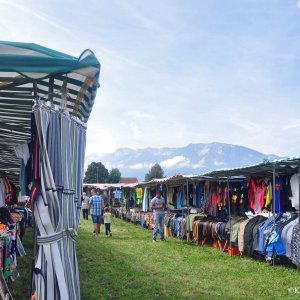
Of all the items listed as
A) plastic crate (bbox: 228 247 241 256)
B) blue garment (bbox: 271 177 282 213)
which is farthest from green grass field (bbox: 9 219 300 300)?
blue garment (bbox: 271 177 282 213)

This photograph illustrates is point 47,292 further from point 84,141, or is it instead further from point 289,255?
point 289,255

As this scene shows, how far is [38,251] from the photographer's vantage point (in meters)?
3.75

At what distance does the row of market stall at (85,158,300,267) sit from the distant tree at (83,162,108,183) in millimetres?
38073

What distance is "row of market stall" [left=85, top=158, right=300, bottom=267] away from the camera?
8.24 m

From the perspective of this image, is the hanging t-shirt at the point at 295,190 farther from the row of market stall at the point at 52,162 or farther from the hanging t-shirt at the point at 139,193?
the hanging t-shirt at the point at 139,193

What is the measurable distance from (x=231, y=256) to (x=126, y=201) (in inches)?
554

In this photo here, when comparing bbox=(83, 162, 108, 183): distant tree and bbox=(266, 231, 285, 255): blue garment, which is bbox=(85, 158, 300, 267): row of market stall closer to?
bbox=(266, 231, 285, 255): blue garment

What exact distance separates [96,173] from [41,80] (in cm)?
5009

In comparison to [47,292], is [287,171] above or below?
above

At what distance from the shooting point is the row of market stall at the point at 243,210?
824 centimetres

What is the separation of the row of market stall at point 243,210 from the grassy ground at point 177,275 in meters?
0.40

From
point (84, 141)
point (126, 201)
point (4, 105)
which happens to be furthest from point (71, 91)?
point (126, 201)

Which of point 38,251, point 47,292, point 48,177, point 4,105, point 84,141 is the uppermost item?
point 4,105

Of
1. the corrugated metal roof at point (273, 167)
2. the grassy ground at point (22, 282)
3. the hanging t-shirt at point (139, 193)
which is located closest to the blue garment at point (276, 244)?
the corrugated metal roof at point (273, 167)
